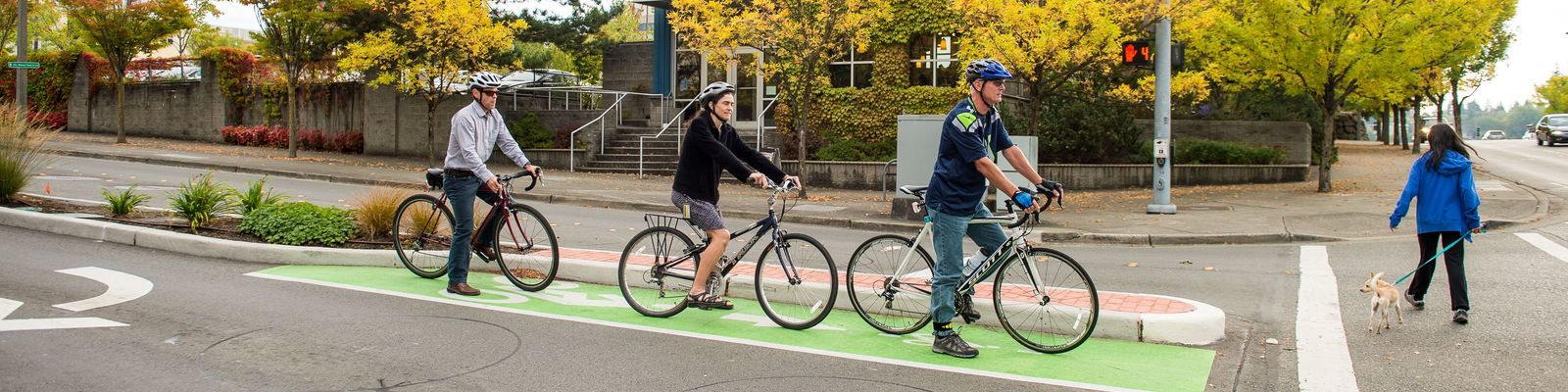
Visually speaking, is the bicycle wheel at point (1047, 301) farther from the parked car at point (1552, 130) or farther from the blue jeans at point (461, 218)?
the parked car at point (1552, 130)

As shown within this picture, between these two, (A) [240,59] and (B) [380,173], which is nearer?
(B) [380,173]

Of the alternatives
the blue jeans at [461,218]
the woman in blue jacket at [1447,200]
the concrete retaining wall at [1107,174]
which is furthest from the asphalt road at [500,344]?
the concrete retaining wall at [1107,174]

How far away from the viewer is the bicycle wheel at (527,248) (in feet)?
26.1

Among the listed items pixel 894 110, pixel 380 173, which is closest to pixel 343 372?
pixel 380 173

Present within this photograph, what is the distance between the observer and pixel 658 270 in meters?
7.11

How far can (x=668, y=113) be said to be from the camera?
28.4m

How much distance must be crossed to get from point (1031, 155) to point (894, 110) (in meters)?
9.07

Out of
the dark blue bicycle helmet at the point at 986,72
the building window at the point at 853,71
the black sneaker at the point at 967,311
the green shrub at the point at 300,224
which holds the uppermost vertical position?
the building window at the point at 853,71

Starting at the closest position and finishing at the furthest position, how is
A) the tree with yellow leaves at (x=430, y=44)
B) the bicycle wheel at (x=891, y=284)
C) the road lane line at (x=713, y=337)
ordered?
the road lane line at (x=713, y=337)
the bicycle wheel at (x=891, y=284)
the tree with yellow leaves at (x=430, y=44)

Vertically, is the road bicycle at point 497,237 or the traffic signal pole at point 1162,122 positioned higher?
the traffic signal pole at point 1162,122

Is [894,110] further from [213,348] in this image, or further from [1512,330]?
[213,348]

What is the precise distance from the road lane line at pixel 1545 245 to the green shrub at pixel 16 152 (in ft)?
52.4

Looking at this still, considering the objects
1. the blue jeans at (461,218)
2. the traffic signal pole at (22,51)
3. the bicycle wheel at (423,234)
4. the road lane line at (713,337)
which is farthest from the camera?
the traffic signal pole at (22,51)

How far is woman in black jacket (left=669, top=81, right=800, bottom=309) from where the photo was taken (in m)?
6.70
